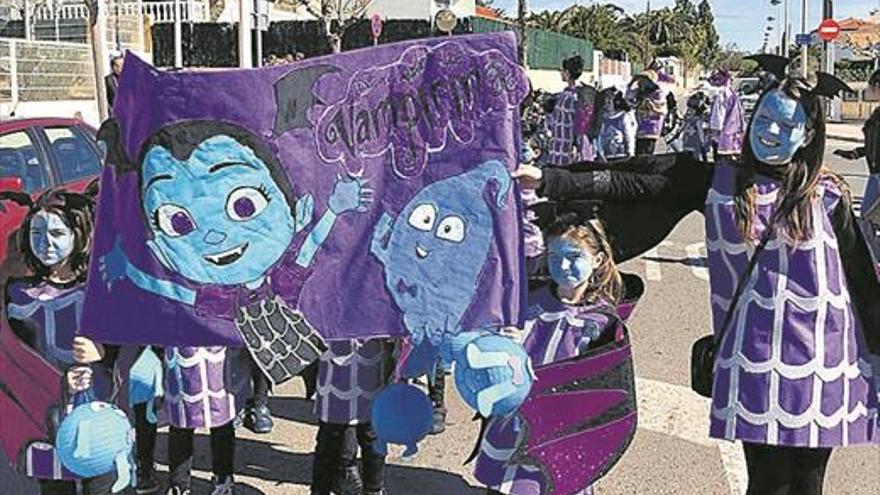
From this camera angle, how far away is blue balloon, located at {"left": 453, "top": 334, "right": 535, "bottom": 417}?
341 cm

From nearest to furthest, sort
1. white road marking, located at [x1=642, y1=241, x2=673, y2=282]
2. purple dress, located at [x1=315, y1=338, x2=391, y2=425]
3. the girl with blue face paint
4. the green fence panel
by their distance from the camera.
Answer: the girl with blue face paint
purple dress, located at [x1=315, y1=338, x2=391, y2=425]
white road marking, located at [x1=642, y1=241, x2=673, y2=282]
the green fence panel

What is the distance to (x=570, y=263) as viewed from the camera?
3.79 metres

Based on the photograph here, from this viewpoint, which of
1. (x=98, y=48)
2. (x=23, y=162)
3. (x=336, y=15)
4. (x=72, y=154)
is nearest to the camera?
(x=23, y=162)

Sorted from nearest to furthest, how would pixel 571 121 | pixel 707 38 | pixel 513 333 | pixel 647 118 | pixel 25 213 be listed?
pixel 513 333 → pixel 25 213 → pixel 571 121 → pixel 647 118 → pixel 707 38

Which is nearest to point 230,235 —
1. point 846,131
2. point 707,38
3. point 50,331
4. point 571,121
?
point 50,331

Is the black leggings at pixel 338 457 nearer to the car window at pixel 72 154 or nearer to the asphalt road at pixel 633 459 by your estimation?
the asphalt road at pixel 633 459

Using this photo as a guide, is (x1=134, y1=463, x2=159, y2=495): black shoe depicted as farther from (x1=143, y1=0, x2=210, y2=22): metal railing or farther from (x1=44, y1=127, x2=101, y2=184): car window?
(x1=143, y1=0, x2=210, y2=22): metal railing

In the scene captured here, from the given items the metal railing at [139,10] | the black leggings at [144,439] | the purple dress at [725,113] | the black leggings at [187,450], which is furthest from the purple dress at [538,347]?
the metal railing at [139,10]

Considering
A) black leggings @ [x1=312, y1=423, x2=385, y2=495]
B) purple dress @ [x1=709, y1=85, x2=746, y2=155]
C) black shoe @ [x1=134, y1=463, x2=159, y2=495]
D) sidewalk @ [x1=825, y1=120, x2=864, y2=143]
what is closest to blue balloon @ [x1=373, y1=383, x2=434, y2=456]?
black leggings @ [x1=312, y1=423, x2=385, y2=495]

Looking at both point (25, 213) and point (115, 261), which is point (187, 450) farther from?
point (25, 213)

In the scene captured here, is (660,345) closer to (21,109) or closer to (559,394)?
(559,394)

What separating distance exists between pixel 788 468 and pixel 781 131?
1.04 meters

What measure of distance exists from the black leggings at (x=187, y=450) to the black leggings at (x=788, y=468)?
2.14 m

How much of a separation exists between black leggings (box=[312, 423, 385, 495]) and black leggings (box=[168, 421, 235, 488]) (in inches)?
16.4
